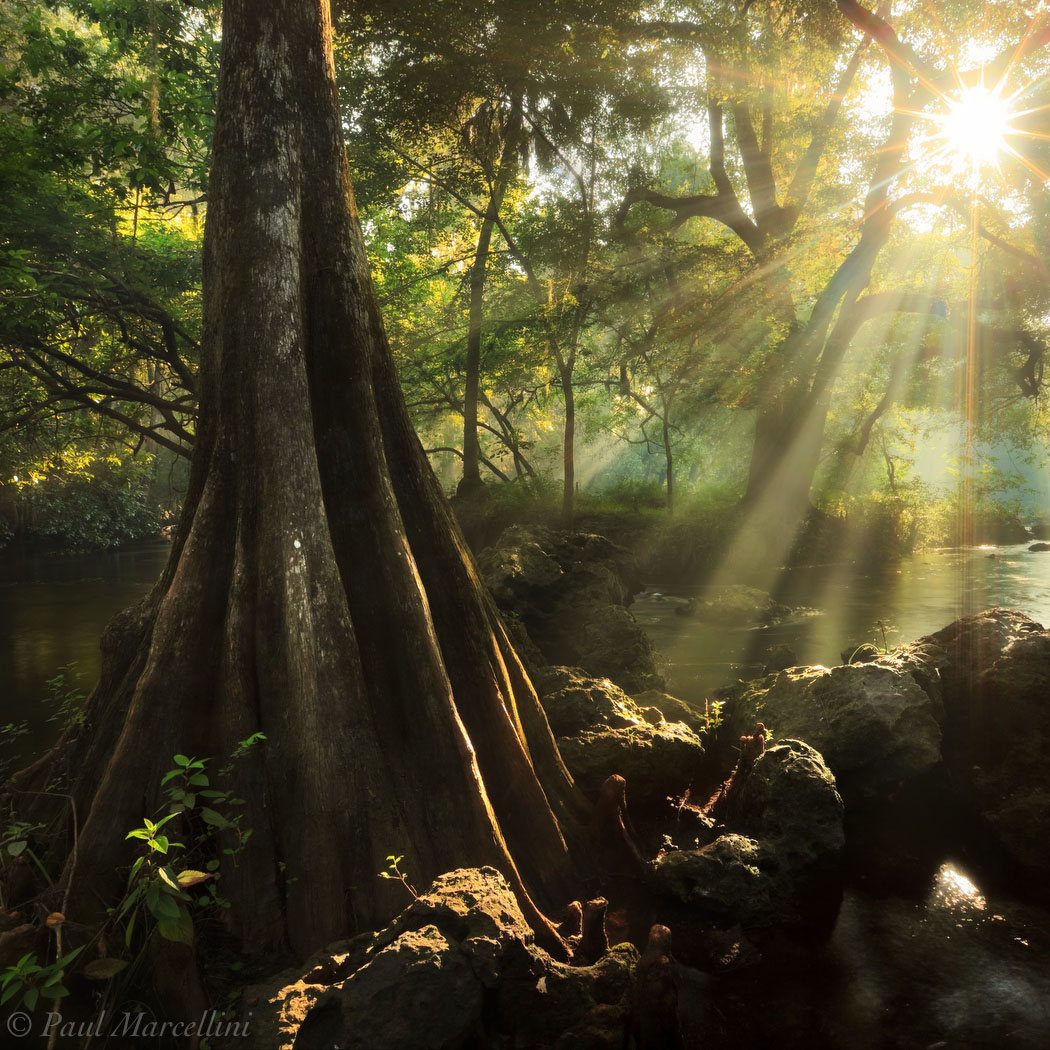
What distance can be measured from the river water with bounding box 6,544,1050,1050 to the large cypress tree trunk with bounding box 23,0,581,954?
4.65 ft

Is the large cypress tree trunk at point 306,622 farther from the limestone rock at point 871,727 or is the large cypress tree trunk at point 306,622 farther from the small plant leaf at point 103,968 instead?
the limestone rock at point 871,727

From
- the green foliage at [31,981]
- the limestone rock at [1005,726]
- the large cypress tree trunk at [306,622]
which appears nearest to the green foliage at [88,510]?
the large cypress tree trunk at [306,622]

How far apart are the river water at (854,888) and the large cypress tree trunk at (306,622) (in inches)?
55.8

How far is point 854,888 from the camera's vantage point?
479 centimetres

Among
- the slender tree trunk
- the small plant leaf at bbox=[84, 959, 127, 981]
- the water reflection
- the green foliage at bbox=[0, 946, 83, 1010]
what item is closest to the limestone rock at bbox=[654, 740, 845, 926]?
the water reflection

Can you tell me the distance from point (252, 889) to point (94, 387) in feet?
36.4

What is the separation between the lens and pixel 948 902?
458 centimetres

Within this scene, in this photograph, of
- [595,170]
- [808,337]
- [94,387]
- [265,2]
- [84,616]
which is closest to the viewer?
[265,2]

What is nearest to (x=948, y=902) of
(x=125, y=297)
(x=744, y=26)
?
(x=125, y=297)

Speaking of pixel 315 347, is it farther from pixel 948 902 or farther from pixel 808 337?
pixel 808 337

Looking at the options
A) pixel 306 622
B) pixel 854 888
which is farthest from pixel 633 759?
pixel 306 622

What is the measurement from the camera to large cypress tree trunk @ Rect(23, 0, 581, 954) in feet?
12.1

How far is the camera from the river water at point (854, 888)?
3508 mm

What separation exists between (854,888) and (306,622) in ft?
13.2
